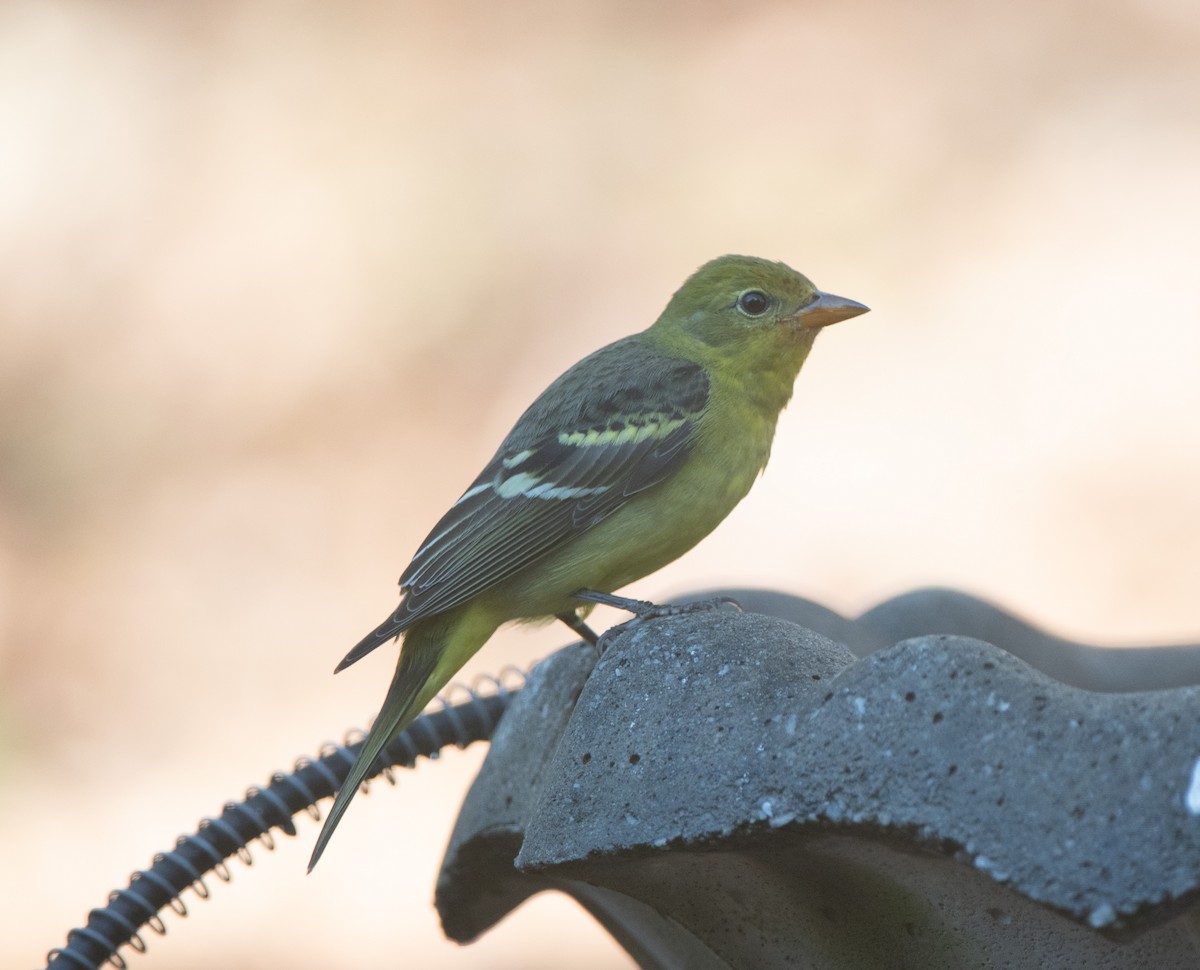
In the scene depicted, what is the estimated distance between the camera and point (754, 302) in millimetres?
3914

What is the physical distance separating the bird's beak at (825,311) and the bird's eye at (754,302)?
9 cm

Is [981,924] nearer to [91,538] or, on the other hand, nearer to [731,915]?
[731,915]

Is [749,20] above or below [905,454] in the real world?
above

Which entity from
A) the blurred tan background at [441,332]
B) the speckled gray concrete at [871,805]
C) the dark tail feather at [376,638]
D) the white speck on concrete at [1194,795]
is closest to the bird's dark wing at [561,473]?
the dark tail feather at [376,638]

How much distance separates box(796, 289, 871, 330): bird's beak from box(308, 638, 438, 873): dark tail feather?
1.25 meters

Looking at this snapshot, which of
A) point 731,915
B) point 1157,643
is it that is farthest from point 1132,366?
point 731,915

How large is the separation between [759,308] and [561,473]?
706 millimetres

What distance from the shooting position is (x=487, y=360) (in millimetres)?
7422

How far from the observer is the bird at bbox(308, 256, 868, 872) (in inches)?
133

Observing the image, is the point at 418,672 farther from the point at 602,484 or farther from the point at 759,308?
the point at 759,308

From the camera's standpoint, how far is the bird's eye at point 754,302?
391cm

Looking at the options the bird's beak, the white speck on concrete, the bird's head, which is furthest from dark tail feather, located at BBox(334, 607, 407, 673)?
the white speck on concrete

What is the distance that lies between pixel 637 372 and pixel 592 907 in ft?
4.55

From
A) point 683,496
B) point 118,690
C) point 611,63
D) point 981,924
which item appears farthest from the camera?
point 611,63
